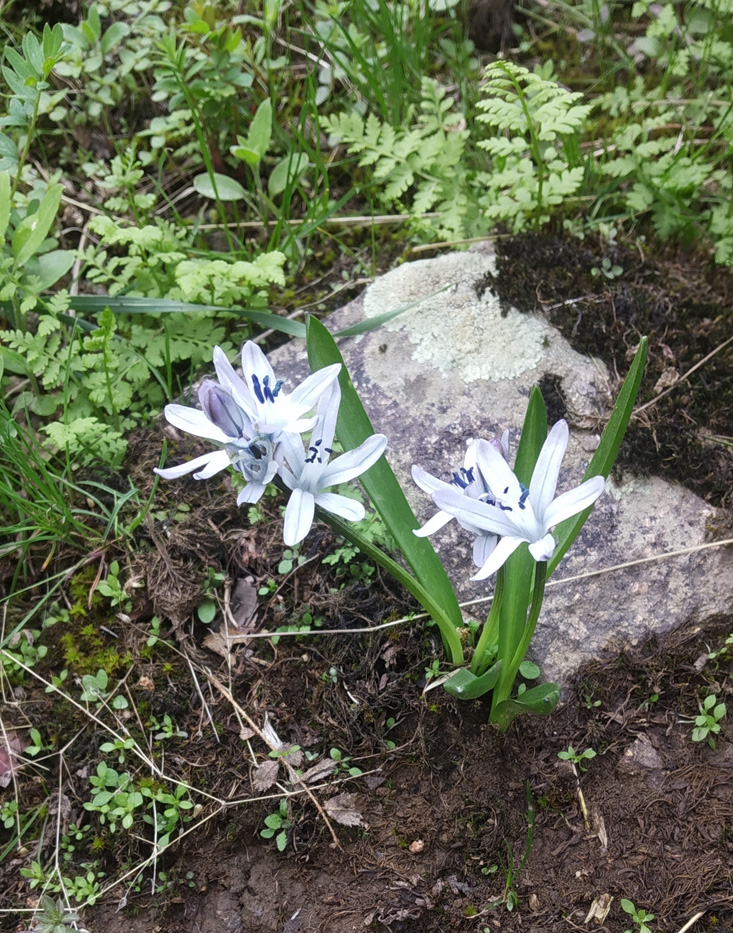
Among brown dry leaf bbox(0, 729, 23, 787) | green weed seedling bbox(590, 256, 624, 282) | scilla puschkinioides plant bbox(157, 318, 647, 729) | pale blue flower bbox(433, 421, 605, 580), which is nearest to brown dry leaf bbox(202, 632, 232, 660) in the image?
brown dry leaf bbox(0, 729, 23, 787)

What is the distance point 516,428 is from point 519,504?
0.95 meters

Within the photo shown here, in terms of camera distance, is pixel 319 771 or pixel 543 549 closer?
pixel 543 549

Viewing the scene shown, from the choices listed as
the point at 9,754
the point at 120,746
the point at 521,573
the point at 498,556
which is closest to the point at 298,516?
the point at 498,556

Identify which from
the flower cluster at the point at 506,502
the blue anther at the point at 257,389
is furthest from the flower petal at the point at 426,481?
the blue anther at the point at 257,389

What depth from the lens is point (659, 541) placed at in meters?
2.32

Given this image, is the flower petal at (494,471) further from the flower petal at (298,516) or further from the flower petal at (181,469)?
the flower petal at (181,469)

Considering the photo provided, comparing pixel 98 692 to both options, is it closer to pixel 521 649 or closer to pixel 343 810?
pixel 343 810

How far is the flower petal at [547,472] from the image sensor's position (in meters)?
1.53

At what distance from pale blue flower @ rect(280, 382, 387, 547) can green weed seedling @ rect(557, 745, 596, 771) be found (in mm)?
973

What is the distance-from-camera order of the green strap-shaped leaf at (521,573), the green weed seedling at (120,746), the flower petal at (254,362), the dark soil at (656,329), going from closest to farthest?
1. the flower petal at (254,362)
2. the green strap-shaped leaf at (521,573)
3. the green weed seedling at (120,746)
4. the dark soil at (656,329)

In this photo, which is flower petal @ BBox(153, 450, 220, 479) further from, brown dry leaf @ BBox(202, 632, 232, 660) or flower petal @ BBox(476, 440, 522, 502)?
brown dry leaf @ BBox(202, 632, 232, 660)

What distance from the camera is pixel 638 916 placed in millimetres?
1855

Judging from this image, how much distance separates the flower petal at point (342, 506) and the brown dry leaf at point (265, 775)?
894 millimetres

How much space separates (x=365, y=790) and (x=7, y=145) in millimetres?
2137
